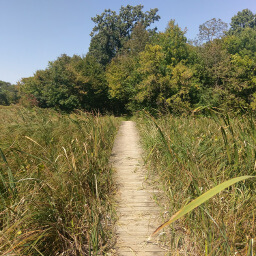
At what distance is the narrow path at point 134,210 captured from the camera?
5.94 ft

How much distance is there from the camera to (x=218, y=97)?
18.3 m

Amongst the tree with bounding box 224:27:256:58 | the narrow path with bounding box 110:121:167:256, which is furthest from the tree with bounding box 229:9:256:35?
the narrow path with bounding box 110:121:167:256

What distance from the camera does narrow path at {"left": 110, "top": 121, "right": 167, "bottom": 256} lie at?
1810mm

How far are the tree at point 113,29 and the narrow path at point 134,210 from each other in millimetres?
34591

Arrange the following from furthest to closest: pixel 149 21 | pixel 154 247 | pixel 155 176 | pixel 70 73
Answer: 1. pixel 149 21
2. pixel 70 73
3. pixel 155 176
4. pixel 154 247

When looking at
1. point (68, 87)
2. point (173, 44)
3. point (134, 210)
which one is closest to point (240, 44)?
point (173, 44)

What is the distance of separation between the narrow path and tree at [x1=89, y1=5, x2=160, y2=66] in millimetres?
34591

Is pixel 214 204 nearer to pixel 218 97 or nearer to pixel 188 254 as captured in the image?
pixel 188 254

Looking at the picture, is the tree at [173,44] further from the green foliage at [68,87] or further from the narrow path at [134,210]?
the narrow path at [134,210]

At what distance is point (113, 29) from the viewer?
1531 inches

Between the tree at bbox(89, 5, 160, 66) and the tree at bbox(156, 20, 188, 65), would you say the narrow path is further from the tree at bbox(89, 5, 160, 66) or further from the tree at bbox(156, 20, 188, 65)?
the tree at bbox(89, 5, 160, 66)

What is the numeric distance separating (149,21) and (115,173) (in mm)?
44152

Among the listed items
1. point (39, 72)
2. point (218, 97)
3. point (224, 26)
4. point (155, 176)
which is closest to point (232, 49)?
point (224, 26)

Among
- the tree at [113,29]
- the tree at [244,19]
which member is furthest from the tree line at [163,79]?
the tree at [244,19]
